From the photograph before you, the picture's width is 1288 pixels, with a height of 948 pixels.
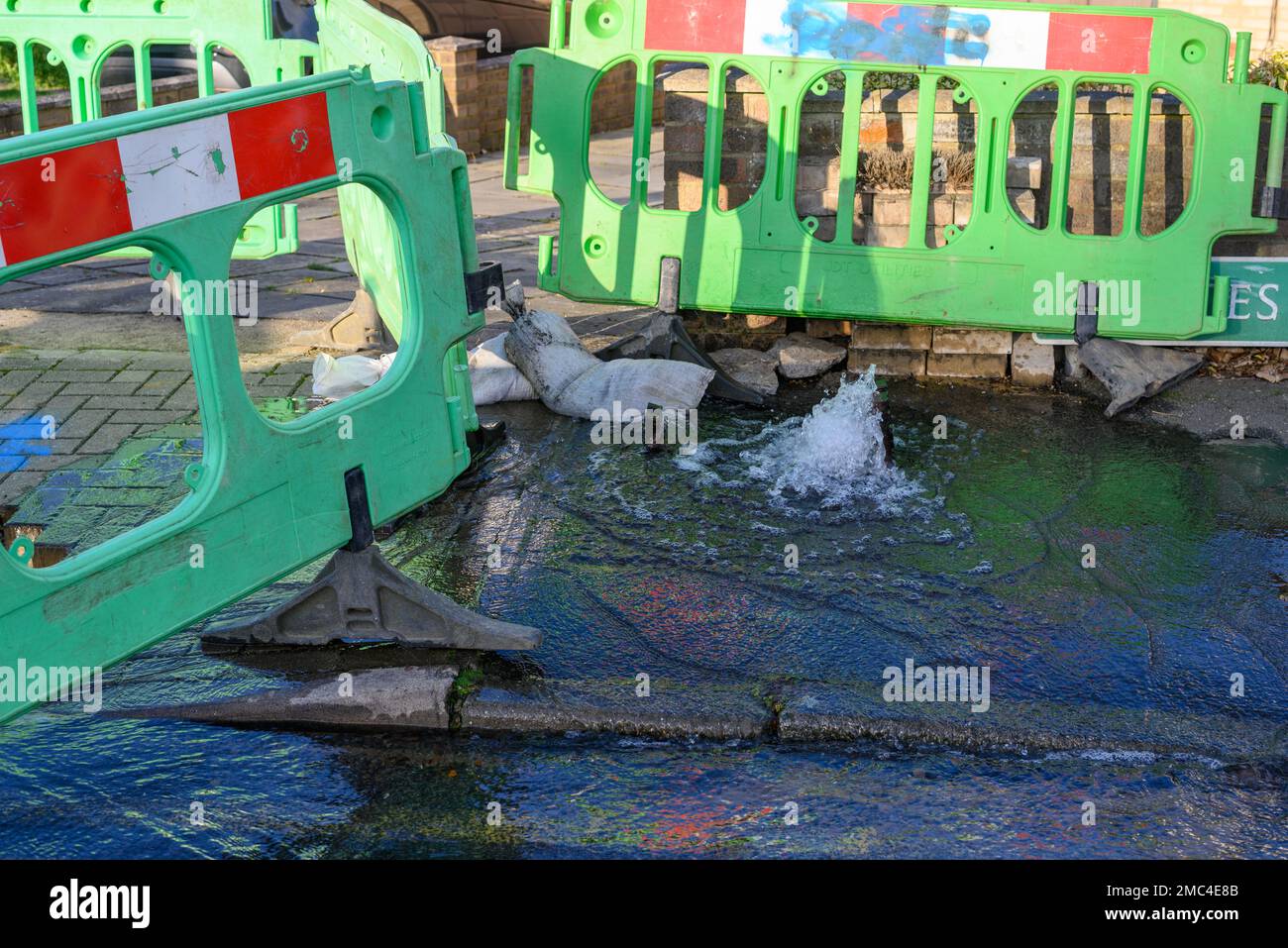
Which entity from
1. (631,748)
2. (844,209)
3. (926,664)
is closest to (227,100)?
(631,748)

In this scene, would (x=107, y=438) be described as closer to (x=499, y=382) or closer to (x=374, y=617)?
(x=499, y=382)

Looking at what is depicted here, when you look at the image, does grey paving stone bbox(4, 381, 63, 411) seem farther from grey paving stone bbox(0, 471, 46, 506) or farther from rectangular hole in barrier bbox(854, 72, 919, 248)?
rectangular hole in barrier bbox(854, 72, 919, 248)

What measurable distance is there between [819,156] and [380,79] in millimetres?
2258

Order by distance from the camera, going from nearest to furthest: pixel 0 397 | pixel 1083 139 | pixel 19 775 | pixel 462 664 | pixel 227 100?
pixel 227 100
pixel 19 775
pixel 462 664
pixel 0 397
pixel 1083 139

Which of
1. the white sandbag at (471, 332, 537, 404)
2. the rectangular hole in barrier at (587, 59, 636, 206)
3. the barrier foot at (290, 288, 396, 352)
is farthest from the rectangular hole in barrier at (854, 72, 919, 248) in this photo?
the rectangular hole in barrier at (587, 59, 636, 206)

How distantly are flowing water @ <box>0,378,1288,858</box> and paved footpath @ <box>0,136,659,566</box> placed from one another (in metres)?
1.07

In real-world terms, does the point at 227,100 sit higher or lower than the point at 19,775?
higher

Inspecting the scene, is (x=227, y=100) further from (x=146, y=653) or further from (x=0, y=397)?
(x=0, y=397)

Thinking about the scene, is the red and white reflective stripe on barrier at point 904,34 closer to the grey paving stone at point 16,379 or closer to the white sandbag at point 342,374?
the white sandbag at point 342,374

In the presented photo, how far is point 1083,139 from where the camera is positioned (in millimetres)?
6711

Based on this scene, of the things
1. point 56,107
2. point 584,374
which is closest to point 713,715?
point 584,374

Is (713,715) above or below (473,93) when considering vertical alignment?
below

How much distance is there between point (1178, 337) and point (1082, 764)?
330cm

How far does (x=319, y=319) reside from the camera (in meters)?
7.53
